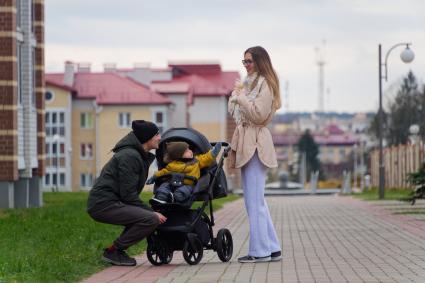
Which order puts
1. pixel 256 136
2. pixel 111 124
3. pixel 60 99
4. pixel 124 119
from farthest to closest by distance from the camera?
1. pixel 111 124
2. pixel 124 119
3. pixel 60 99
4. pixel 256 136

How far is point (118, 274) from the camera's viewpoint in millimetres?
12312

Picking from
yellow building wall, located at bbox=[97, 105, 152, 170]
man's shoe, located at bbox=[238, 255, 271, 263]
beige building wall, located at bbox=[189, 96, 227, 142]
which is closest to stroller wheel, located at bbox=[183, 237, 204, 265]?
man's shoe, located at bbox=[238, 255, 271, 263]

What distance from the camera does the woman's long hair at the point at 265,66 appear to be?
44.1 feet

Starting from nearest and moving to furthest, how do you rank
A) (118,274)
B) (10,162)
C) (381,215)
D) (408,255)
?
(118,274) → (408,255) → (381,215) → (10,162)

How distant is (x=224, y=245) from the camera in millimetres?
13695

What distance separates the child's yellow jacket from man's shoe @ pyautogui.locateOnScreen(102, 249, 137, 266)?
869 mm

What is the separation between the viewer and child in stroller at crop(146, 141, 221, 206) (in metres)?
13.1

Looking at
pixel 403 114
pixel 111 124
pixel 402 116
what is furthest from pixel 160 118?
pixel 403 114

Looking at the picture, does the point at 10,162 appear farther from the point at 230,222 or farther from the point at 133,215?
the point at 133,215

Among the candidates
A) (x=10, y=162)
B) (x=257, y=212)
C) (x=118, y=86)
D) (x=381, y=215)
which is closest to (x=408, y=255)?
(x=257, y=212)

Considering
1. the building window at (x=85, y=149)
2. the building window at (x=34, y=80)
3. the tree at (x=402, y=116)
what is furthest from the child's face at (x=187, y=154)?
the building window at (x=85, y=149)

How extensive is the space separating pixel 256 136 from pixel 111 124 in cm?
10194

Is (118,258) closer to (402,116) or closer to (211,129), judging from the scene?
(402,116)

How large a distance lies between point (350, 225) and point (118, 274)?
10.8 m
